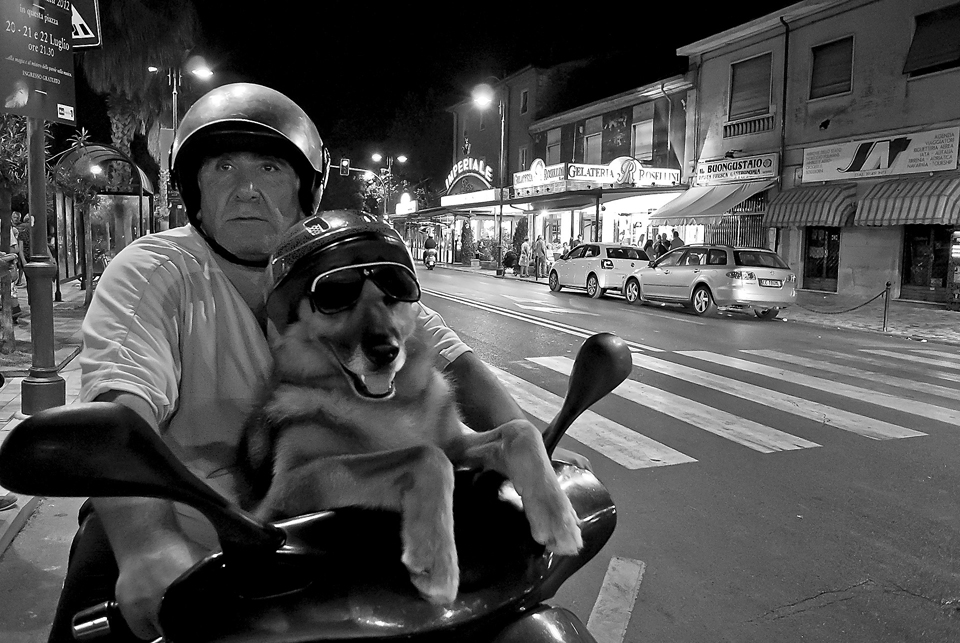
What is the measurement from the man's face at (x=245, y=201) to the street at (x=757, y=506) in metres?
2.33

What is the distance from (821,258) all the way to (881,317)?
6122 millimetres

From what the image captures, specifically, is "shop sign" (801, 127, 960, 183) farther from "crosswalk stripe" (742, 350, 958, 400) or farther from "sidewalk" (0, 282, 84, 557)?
"sidewalk" (0, 282, 84, 557)

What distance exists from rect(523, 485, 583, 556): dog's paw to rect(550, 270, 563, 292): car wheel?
22701mm

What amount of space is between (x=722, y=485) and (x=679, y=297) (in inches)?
510

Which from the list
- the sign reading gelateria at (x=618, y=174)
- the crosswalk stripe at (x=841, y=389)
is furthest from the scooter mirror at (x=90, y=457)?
the sign reading gelateria at (x=618, y=174)

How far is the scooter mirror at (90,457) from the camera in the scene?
94 centimetres

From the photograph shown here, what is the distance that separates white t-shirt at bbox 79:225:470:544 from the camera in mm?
1609

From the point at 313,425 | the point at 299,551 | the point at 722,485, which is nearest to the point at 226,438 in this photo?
the point at 313,425

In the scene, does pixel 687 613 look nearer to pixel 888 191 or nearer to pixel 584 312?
pixel 584 312

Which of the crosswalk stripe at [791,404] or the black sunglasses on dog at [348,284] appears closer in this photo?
the black sunglasses on dog at [348,284]

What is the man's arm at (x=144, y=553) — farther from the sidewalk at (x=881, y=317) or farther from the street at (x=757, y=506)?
the sidewalk at (x=881, y=317)

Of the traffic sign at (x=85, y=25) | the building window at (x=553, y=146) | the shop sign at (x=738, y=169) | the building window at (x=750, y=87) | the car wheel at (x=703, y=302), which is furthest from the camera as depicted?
the building window at (x=553, y=146)

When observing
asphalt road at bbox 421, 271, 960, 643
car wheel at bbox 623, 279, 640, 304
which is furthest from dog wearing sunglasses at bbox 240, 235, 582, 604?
car wheel at bbox 623, 279, 640, 304

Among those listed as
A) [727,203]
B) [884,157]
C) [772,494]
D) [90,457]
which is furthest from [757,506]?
[727,203]
